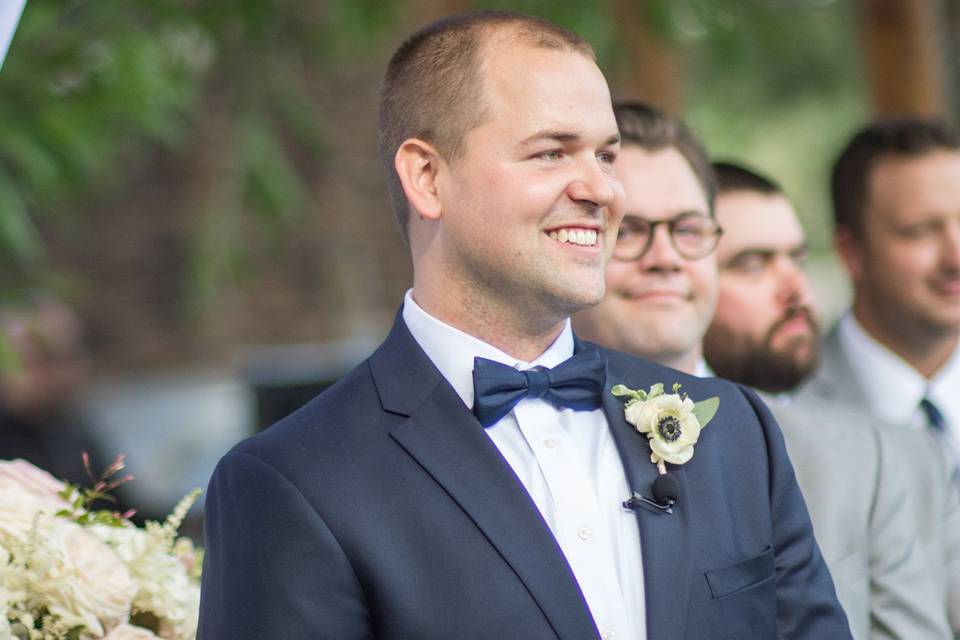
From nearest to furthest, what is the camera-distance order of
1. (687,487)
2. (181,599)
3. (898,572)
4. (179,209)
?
(687,487)
(181,599)
(898,572)
(179,209)

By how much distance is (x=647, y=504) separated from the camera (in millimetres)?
2348

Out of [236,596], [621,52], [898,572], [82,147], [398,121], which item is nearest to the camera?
[236,596]

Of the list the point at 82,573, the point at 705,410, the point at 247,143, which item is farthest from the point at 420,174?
the point at 247,143

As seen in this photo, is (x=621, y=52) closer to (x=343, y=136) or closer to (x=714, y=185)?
(x=714, y=185)

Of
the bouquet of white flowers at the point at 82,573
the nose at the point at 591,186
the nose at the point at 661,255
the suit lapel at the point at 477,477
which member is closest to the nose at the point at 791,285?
the nose at the point at 661,255

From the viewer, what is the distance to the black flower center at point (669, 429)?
2.41 meters

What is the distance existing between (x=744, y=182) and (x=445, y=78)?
1705 millimetres

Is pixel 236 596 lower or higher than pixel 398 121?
lower

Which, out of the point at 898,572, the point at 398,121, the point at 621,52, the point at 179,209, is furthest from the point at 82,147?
the point at 179,209

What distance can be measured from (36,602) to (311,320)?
9141mm

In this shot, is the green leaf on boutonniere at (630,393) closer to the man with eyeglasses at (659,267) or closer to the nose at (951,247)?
the man with eyeglasses at (659,267)

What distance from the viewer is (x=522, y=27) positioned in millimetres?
2475

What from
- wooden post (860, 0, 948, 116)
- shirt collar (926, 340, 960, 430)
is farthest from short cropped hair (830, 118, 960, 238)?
wooden post (860, 0, 948, 116)

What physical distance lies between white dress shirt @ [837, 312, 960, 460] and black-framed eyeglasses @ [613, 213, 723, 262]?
109cm
